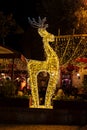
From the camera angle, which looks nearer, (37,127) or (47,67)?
(37,127)

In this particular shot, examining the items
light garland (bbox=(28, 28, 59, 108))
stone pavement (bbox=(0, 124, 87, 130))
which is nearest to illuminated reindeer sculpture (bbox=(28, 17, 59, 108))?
light garland (bbox=(28, 28, 59, 108))

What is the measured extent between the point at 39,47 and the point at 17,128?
735 inches

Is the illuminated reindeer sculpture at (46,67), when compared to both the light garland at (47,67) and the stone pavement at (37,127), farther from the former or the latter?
the stone pavement at (37,127)

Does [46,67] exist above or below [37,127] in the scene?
above

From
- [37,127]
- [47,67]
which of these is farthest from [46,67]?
[37,127]

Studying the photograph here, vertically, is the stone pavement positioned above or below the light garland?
below

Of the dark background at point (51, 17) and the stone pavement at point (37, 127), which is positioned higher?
the dark background at point (51, 17)

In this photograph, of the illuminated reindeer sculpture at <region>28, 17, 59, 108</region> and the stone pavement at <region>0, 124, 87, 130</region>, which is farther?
the illuminated reindeer sculpture at <region>28, 17, 59, 108</region>

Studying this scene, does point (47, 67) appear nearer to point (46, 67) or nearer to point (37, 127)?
point (46, 67)

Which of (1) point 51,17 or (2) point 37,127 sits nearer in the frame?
(2) point 37,127

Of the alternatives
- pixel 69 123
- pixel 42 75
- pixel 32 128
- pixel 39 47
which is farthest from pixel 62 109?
pixel 39 47

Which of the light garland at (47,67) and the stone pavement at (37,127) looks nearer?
the stone pavement at (37,127)

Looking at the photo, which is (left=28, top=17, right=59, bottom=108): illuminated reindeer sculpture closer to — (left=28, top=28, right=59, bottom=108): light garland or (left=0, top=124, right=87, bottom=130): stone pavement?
(left=28, top=28, right=59, bottom=108): light garland

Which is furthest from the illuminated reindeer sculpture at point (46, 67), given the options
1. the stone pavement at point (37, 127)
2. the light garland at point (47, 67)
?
the stone pavement at point (37, 127)
